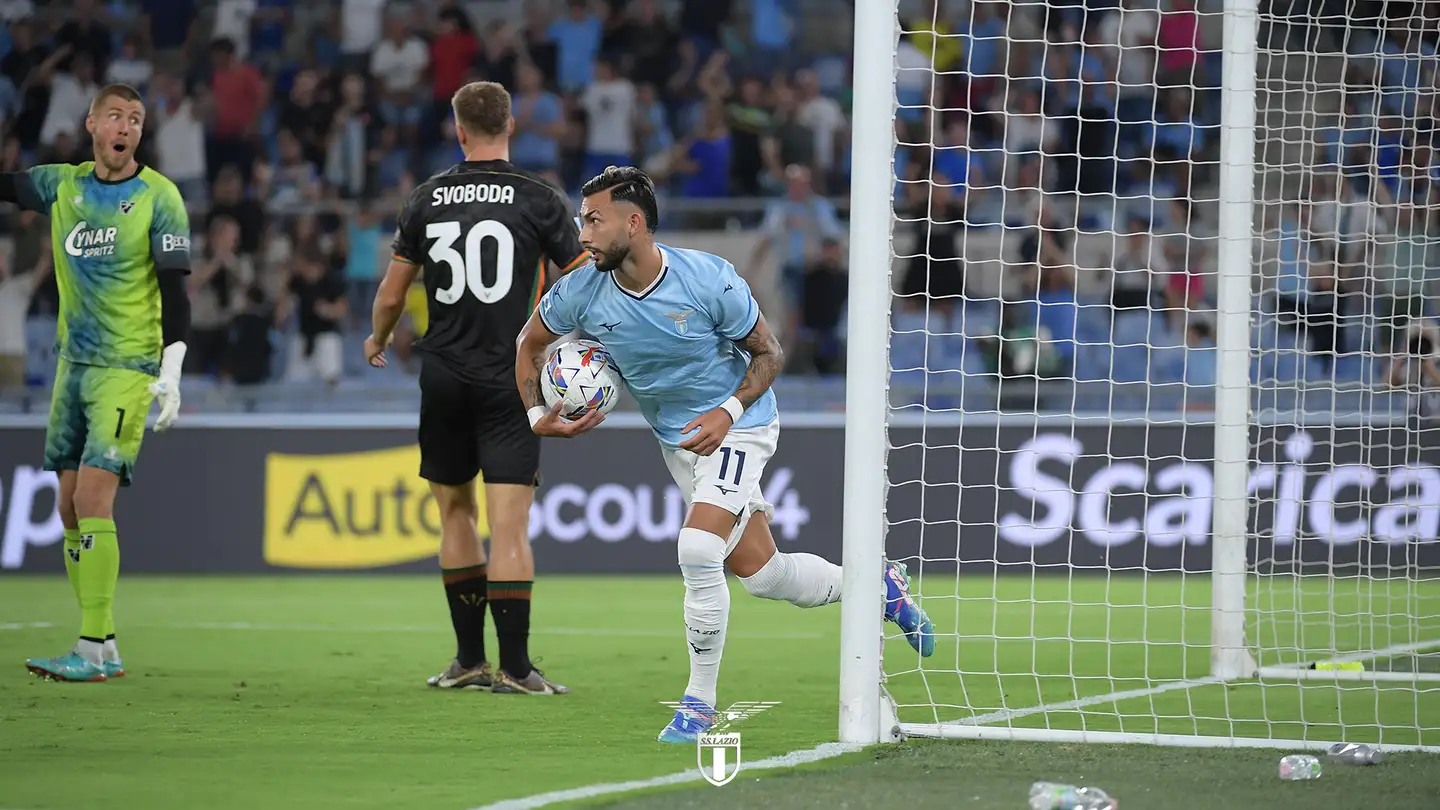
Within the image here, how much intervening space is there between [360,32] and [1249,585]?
33.3 feet

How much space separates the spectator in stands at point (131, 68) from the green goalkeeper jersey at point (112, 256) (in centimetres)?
921

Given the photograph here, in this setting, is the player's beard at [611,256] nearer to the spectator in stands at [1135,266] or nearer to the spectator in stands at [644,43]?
the spectator in stands at [1135,266]

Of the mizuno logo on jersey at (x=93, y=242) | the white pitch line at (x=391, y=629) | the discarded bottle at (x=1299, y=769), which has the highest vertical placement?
the mizuno logo on jersey at (x=93, y=242)

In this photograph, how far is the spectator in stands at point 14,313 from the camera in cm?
1341

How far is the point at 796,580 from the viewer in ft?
20.5

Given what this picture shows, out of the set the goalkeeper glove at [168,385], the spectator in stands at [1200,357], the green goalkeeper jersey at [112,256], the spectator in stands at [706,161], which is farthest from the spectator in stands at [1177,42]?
the goalkeeper glove at [168,385]

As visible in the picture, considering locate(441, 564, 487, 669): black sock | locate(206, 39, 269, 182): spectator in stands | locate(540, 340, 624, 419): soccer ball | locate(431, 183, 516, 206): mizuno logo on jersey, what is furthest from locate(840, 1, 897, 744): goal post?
locate(206, 39, 269, 182): spectator in stands

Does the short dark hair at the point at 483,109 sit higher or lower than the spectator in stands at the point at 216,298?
higher

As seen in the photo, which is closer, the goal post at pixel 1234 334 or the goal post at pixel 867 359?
the goal post at pixel 867 359

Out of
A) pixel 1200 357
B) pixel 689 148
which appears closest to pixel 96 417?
pixel 1200 357

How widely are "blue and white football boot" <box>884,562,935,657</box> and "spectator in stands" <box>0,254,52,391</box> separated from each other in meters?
9.10

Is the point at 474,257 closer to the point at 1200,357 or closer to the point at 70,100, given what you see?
the point at 1200,357

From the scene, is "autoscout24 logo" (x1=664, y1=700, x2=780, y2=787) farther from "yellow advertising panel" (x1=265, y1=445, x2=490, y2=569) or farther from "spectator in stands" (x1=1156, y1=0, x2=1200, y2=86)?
"spectator in stands" (x1=1156, y1=0, x2=1200, y2=86)

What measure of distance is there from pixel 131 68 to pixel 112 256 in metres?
9.71
